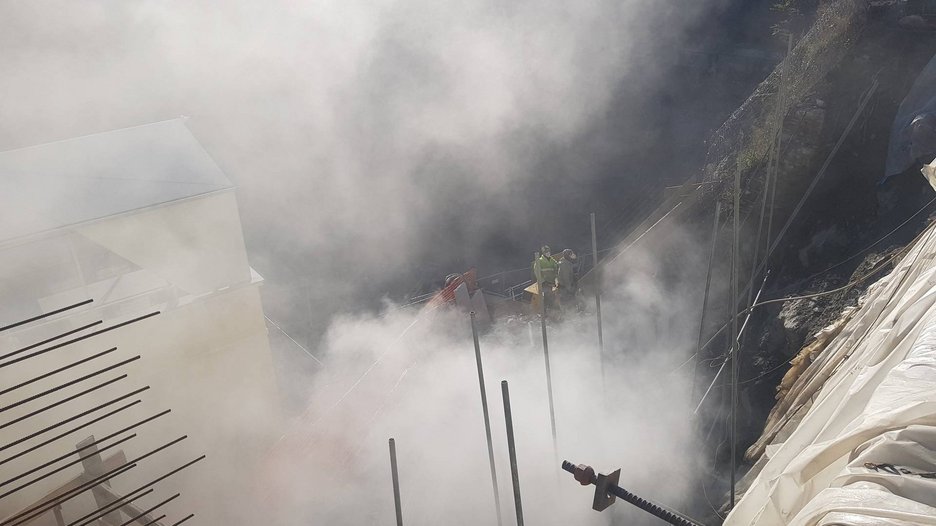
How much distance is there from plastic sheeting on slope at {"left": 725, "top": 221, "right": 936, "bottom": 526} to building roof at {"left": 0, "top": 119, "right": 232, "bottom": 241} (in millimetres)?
5037

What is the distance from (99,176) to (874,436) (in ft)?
19.5

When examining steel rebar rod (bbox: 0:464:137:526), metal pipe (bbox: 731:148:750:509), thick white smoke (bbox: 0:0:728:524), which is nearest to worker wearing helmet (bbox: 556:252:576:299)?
thick white smoke (bbox: 0:0:728:524)

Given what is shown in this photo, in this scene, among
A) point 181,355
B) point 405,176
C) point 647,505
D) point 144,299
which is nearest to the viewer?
point 647,505

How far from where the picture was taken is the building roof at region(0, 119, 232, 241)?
576 centimetres

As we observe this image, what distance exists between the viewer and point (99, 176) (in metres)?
6.27

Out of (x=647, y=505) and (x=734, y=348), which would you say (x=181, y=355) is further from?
(x=647, y=505)

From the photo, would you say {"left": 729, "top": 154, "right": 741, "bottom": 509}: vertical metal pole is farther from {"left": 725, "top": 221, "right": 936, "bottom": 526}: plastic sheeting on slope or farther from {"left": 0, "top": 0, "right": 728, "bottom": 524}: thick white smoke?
{"left": 0, "top": 0, "right": 728, "bottom": 524}: thick white smoke

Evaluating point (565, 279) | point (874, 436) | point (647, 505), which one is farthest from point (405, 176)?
point (874, 436)

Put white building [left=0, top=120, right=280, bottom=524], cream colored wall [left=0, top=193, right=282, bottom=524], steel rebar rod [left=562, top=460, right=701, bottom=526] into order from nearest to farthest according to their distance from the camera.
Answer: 1. steel rebar rod [left=562, top=460, right=701, bottom=526]
2. white building [left=0, top=120, right=280, bottom=524]
3. cream colored wall [left=0, top=193, right=282, bottom=524]

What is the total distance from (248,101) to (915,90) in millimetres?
8434

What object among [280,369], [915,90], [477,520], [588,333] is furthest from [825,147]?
[280,369]

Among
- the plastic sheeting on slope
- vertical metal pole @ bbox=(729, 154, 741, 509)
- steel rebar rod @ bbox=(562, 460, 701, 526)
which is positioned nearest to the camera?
the plastic sheeting on slope

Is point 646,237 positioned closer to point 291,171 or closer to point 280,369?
point 280,369

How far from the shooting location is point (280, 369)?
10.3 metres
